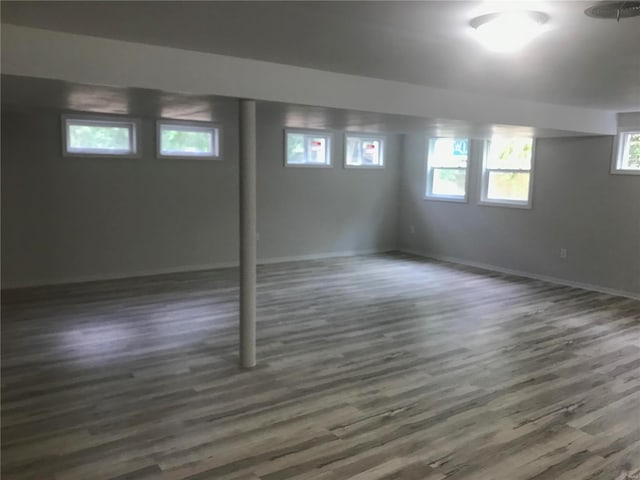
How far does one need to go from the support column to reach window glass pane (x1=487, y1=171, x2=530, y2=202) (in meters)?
4.74

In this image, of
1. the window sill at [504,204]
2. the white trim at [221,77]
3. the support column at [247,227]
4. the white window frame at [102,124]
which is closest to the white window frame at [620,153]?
the window sill at [504,204]

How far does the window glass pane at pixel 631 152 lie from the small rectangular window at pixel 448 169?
2.18 m

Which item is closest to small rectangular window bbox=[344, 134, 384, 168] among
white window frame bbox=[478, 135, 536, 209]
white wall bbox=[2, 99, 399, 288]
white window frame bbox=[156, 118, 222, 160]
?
white wall bbox=[2, 99, 399, 288]

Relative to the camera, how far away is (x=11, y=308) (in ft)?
17.2

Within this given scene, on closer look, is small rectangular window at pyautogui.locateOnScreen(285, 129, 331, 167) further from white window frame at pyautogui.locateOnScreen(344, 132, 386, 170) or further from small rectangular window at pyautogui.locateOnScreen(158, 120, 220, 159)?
small rectangular window at pyautogui.locateOnScreen(158, 120, 220, 159)

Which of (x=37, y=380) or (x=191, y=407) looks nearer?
(x=191, y=407)

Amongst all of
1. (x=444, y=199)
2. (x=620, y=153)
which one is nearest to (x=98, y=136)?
(x=444, y=199)

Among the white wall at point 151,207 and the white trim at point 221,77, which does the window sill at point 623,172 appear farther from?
the white wall at point 151,207

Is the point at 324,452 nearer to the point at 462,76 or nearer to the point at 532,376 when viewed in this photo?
the point at 532,376

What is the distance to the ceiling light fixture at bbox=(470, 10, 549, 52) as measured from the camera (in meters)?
2.39

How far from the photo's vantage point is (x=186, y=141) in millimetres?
7137

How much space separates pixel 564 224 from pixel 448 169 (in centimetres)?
210

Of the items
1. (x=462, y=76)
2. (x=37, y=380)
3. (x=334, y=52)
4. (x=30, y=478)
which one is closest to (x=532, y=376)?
(x=462, y=76)

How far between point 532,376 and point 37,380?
3.44 metres
